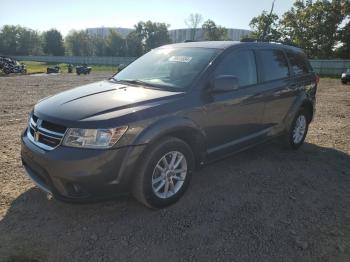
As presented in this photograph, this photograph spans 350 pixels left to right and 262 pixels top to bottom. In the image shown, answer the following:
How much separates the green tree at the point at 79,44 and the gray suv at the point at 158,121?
10860 centimetres

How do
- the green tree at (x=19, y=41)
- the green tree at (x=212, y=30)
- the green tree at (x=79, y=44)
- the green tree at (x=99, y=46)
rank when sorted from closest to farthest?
1. the green tree at (x=212, y=30)
2. the green tree at (x=99, y=46)
3. the green tree at (x=79, y=44)
4. the green tree at (x=19, y=41)

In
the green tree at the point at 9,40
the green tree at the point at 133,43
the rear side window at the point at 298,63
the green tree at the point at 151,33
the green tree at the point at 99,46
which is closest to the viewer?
the rear side window at the point at 298,63

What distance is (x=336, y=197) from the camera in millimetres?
4469

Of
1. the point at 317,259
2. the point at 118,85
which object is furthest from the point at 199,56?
the point at 317,259

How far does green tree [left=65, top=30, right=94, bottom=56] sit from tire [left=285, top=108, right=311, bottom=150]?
354 ft

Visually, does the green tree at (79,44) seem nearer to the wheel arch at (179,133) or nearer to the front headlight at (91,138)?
the wheel arch at (179,133)

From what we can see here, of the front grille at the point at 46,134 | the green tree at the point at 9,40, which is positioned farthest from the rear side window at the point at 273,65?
the green tree at the point at 9,40

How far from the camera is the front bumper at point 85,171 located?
10.7 ft

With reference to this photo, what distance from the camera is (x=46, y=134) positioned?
11.6 feet

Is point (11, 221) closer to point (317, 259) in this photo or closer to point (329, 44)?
point (317, 259)

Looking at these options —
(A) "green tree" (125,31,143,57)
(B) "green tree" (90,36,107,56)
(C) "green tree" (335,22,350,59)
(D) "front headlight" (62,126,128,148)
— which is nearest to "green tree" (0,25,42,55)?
(B) "green tree" (90,36,107,56)

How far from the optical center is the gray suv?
131 inches

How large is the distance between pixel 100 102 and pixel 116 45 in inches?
3773

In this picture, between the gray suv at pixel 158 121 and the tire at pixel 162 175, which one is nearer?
the gray suv at pixel 158 121
